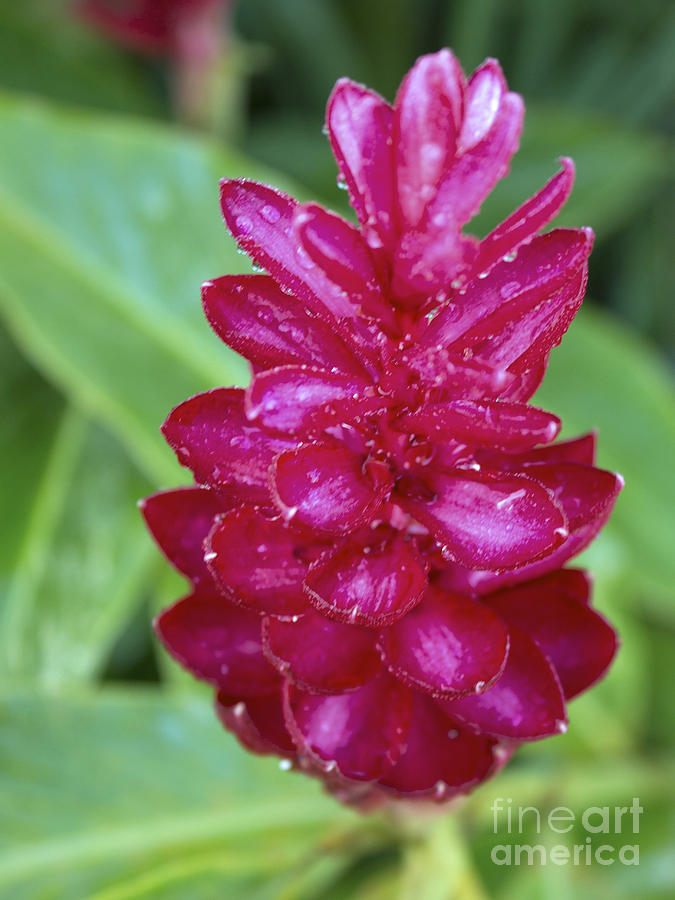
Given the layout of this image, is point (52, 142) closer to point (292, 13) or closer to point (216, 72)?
point (216, 72)

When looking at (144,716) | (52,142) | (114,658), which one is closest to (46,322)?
(52,142)

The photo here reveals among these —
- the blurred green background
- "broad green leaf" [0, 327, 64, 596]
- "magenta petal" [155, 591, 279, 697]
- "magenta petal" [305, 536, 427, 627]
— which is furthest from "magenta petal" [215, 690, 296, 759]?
"broad green leaf" [0, 327, 64, 596]

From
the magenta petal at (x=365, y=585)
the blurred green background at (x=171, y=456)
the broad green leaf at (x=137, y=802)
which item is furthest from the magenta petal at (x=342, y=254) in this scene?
the broad green leaf at (x=137, y=802)

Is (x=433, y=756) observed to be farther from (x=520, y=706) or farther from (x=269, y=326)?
(x=269, y=326)

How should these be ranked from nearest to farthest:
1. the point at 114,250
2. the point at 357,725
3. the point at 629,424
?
the point at 357,725
the point at 114,250
the point at 629,424

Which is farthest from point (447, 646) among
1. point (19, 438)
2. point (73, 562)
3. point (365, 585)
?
point (19, 438)

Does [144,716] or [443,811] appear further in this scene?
[144,716]
